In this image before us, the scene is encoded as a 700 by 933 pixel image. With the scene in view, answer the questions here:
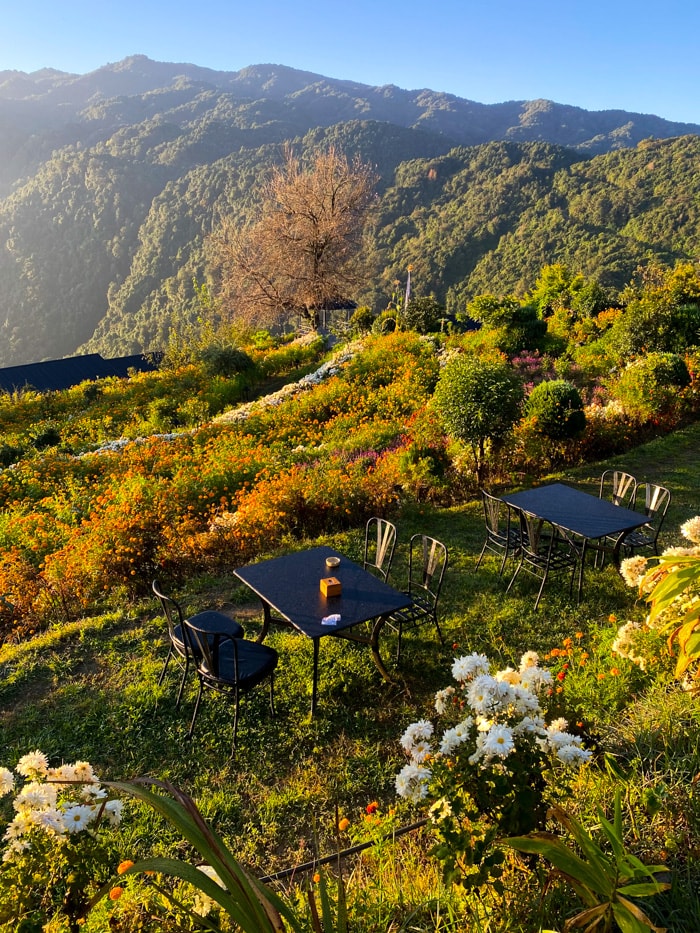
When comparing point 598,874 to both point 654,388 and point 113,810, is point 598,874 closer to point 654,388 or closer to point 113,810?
point 113,810

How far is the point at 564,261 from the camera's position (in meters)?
41.4

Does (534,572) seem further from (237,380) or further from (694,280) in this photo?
(694,280)

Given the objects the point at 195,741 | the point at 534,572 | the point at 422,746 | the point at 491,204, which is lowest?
the point at 195,741

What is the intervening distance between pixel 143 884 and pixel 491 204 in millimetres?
60249

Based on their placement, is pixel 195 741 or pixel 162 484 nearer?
pixel 195 741

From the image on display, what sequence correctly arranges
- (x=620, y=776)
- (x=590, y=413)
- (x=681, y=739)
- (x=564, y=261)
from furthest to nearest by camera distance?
(x=564, y=261) → (x=590, y=413) → (x=681, y=739) → (x=620, y=776)

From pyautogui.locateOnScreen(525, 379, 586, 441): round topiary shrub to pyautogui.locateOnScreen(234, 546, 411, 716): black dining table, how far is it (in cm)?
442

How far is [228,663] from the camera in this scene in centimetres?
346

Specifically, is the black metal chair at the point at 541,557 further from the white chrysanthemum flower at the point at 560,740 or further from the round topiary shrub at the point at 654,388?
the round topiary shrub at the point at 654,388

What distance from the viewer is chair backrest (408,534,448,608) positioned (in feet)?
13.3

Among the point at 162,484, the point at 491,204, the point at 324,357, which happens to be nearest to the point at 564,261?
the point at 491,204

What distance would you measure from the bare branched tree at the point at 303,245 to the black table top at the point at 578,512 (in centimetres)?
1892

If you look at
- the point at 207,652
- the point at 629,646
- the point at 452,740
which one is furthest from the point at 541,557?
the point at 452,740

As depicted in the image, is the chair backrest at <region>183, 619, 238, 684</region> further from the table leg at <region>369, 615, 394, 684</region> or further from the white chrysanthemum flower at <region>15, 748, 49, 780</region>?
the white chrysanthemum flower at <region>15, 748, 49, 780</region>
